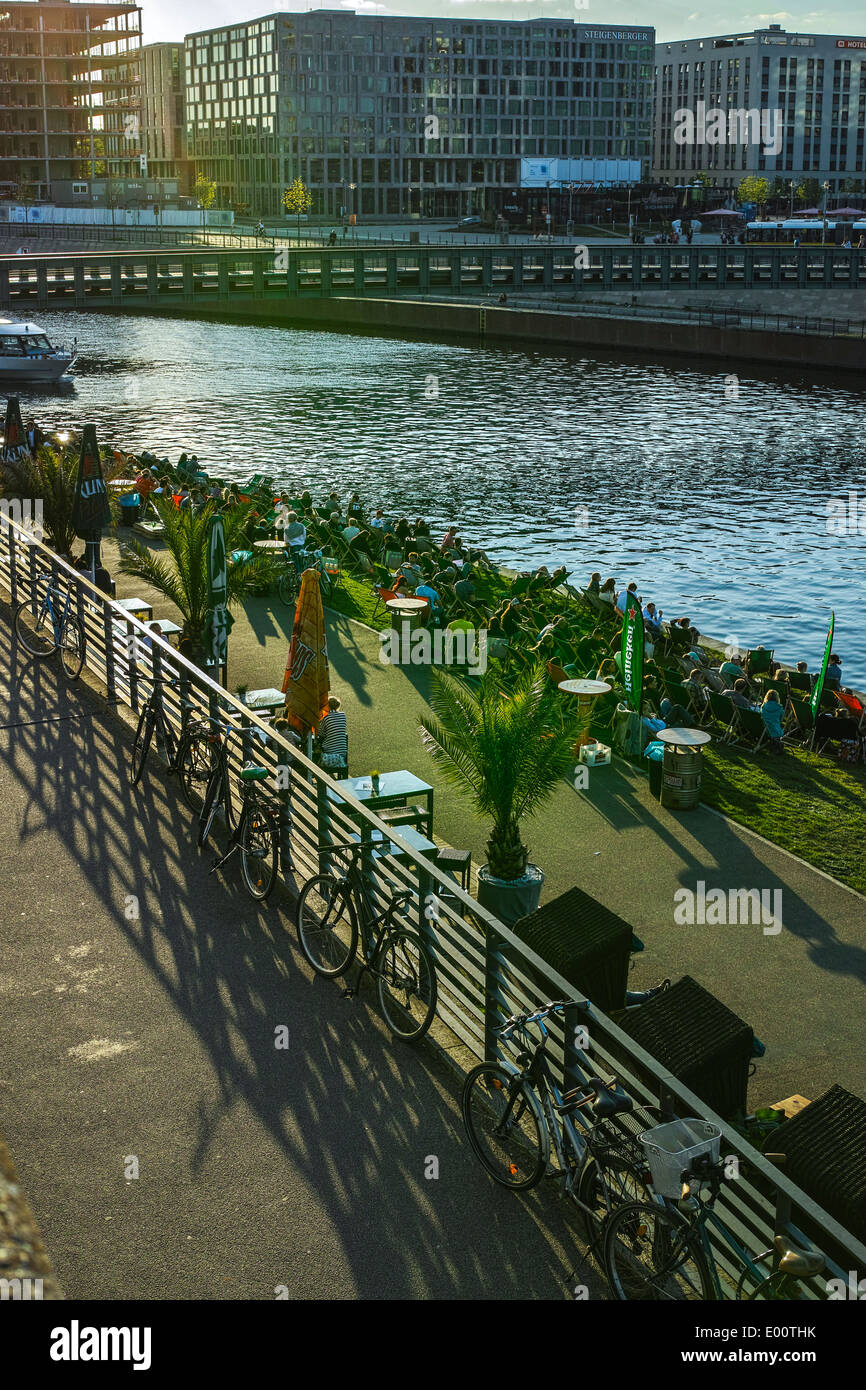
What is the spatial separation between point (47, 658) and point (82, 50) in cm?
15740

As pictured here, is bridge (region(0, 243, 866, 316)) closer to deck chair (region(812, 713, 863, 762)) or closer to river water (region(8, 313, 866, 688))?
river water (region(8, 313, 866, 688))

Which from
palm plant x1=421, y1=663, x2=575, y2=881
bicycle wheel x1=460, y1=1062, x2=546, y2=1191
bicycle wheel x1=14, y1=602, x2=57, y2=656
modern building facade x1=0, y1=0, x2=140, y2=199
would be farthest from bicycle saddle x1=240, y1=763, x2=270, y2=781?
modern building facade x1=0, y1=0, x2=140, y2=199

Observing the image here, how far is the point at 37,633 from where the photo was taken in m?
18.1

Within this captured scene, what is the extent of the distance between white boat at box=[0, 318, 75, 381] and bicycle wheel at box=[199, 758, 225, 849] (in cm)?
6220

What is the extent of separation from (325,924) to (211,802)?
7.48 ft

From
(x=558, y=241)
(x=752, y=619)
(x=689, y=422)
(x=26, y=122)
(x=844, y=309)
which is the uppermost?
(x=26, y=122)

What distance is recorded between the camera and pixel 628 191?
497ft

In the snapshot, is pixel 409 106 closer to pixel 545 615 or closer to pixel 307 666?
pixel 545 615

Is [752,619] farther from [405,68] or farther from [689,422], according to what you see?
[405,68]

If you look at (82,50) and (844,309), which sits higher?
(82,50)

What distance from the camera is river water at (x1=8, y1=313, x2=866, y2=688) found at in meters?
37.2

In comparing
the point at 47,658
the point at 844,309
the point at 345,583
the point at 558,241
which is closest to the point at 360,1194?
the point at 47,658

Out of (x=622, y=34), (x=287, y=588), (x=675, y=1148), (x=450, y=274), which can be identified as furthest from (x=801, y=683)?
(x=622, y=34)

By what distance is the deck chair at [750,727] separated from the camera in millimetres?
17922
